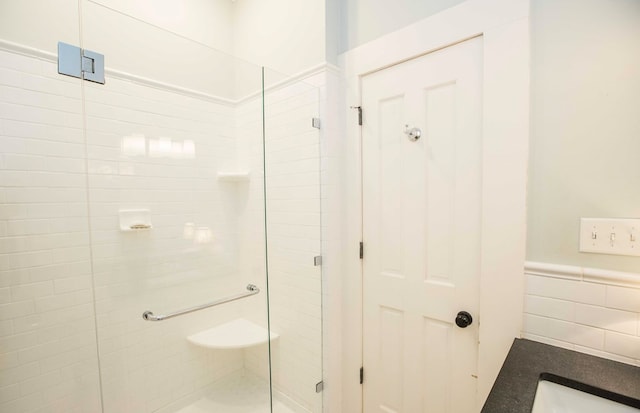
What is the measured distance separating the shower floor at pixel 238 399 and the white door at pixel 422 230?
71 cm

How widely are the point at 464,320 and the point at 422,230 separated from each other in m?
0.43

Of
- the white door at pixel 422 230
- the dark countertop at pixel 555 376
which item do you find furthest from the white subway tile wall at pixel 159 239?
the dark countertop at pixel 555 376

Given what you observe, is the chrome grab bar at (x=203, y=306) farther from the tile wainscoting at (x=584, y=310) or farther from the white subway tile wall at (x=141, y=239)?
the tile wainscoting at (x=584, y=310)

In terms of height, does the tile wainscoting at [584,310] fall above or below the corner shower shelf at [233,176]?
below

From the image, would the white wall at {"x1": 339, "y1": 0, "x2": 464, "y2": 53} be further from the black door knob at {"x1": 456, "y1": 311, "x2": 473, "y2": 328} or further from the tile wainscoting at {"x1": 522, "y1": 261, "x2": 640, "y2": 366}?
the black door knob at {"x1": 456, "y1": 311, "x2": 473, "y2": 328}

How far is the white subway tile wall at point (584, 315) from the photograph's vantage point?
0.94 metres

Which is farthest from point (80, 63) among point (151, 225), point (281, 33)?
point (281, 33)

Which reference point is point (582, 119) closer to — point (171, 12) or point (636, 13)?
point (636, 13)

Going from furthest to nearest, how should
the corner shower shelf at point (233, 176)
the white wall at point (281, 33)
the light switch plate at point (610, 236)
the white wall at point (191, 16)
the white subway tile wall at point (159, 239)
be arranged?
the corner shower shelf at point (233, 176), the white wall at point (191, 16), the white wall at point (281, 33), the white subway tile wall at point (159, 239), the light switch plate at point (610, 236)

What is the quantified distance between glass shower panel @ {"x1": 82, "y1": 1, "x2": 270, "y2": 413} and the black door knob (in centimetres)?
120

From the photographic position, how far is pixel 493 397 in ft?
2.57

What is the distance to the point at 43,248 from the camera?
1392 millimetres

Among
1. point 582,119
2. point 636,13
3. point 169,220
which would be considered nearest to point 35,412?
point 169,220

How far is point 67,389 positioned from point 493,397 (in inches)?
74.9
